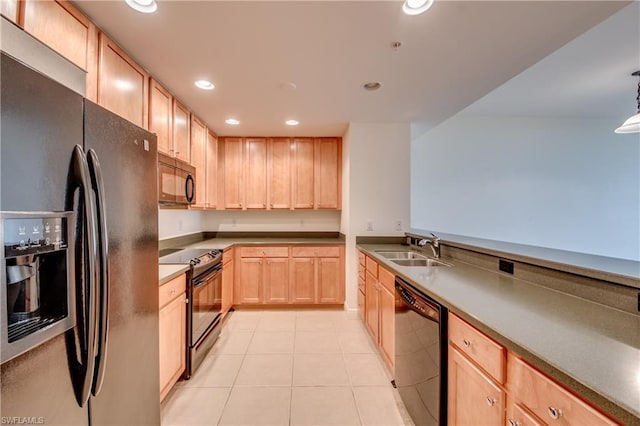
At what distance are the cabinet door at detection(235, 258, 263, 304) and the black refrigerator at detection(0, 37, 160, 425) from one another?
234cm

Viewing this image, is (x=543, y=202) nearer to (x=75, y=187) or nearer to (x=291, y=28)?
(x=291, y=28)

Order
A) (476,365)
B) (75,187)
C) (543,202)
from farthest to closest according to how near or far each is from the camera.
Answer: (543,202)
(476,365)
(75,187)

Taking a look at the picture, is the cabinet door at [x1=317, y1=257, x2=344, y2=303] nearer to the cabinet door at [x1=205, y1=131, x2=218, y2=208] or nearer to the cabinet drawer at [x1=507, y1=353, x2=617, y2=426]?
the cabinet door at [x1=205, y1=131, x2=218, y2=208]

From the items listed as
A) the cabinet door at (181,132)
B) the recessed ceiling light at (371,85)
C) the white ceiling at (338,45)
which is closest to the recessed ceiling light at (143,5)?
the white ceiling at (338,45)

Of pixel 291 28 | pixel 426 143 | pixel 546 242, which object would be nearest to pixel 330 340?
pixel 291 28

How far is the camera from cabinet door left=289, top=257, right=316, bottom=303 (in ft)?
11.9

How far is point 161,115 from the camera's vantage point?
7.63 ft

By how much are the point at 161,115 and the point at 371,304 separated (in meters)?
2.63

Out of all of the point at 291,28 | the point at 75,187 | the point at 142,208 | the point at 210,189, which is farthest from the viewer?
the point at 210,189

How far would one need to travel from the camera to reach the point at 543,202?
4355 millimetres

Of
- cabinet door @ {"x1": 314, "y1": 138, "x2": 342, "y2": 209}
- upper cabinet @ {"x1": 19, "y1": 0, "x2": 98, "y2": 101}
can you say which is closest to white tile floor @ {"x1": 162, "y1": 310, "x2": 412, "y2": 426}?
cabinet door @ {"x1": 314, "y1": 138, "x2": 342, "y2": 209}

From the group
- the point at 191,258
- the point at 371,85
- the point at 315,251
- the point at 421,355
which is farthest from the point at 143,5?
the point at 315,251

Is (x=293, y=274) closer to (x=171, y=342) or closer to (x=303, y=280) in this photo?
(x=303, y=280)

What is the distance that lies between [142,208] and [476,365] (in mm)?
1653
